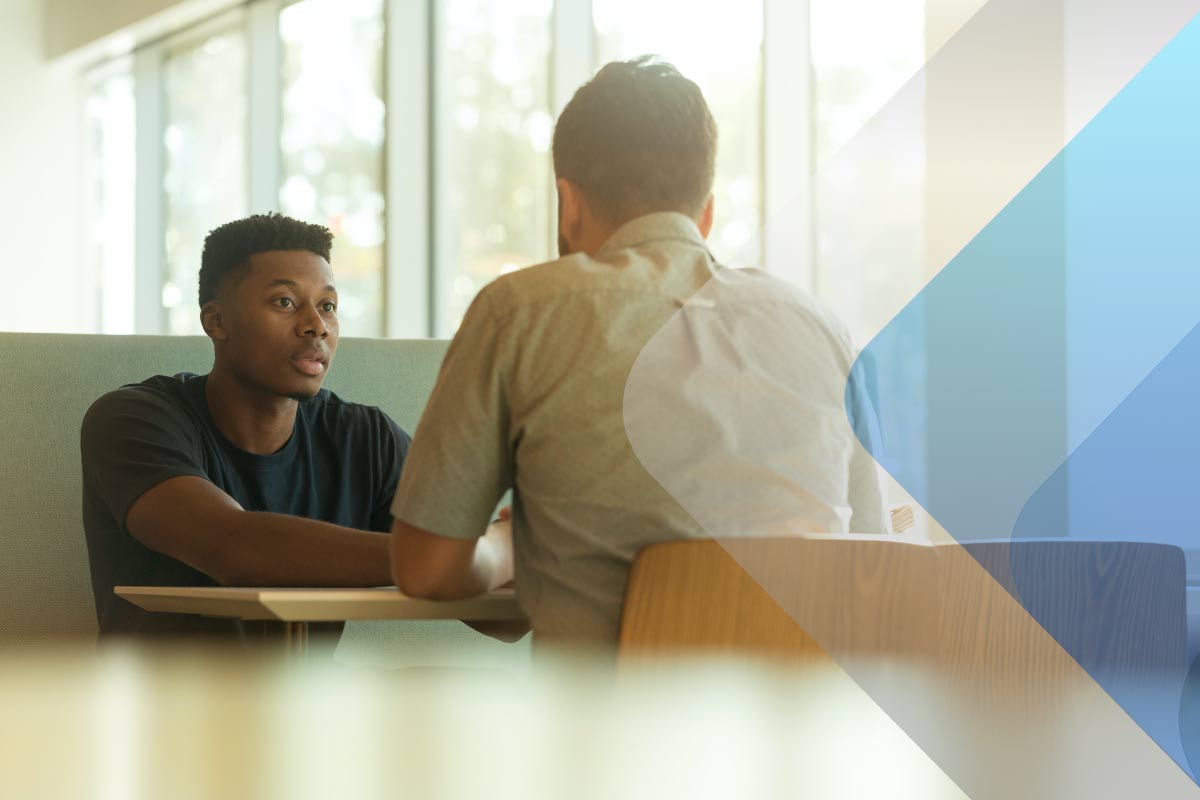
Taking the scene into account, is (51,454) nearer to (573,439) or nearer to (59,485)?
(59,485)

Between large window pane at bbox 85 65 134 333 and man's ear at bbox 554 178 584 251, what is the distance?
632 cm

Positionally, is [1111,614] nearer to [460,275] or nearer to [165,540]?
[165,540]

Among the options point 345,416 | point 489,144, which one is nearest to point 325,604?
point 345,416

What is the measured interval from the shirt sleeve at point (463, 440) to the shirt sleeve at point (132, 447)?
23.7 inches

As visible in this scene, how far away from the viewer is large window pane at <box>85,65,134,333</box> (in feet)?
23.6

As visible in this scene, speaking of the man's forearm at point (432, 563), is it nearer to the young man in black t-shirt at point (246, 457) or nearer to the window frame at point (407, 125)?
the young man in black t-shirt at point (246, 457)

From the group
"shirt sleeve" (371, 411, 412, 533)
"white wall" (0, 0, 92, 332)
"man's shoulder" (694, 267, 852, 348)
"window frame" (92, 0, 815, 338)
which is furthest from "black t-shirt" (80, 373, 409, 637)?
"white wall" (0, 0, 92, 332)

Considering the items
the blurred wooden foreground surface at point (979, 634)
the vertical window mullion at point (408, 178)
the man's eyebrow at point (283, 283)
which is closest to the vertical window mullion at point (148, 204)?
the vertical window mullion at point (408, 178)

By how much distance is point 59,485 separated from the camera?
2348mm

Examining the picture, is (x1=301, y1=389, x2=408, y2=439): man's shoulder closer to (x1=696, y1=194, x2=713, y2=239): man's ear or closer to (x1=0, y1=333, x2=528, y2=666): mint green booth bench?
(x1=0, y1=333, x2=528, y2=666): mint green booth bench

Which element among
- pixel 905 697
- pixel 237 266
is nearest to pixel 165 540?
pixel 237 266

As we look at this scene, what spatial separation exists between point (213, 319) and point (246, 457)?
1.09ft

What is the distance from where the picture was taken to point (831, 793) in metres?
0.20

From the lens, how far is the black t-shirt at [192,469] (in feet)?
5.63
